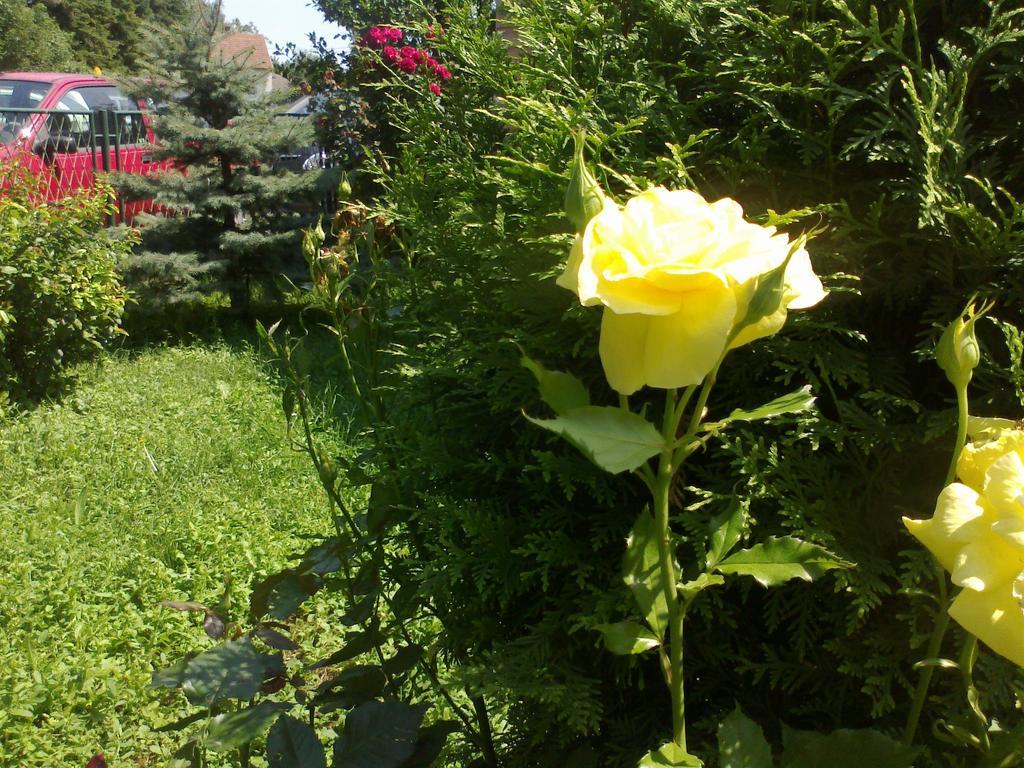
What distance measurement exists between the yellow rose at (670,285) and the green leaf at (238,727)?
837 mm

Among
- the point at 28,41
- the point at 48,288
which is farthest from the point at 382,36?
the point at 28,41

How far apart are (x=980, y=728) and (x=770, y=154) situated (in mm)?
894

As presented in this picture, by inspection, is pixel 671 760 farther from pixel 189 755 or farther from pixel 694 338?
pixel 189 755

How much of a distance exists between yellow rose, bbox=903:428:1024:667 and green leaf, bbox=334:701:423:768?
77 cm

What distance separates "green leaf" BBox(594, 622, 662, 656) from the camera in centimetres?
78

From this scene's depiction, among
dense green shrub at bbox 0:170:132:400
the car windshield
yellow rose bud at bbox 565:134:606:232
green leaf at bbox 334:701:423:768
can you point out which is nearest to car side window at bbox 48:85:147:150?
the car windshield

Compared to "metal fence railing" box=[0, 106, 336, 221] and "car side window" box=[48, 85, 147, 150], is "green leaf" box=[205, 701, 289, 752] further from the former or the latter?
"car side window" box=[48, 85, 147, 150]

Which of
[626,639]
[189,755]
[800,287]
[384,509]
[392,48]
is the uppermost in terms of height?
[392,48]

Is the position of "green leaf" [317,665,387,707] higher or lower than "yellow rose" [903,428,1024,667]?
lower

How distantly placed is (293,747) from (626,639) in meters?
0.58

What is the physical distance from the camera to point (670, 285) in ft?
2.07

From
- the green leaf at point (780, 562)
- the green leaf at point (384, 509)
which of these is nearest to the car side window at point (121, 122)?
the green leaf at point (384, 509)

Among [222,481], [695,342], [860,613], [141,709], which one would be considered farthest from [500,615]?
[222,481]

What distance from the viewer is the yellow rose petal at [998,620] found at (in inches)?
24.9
